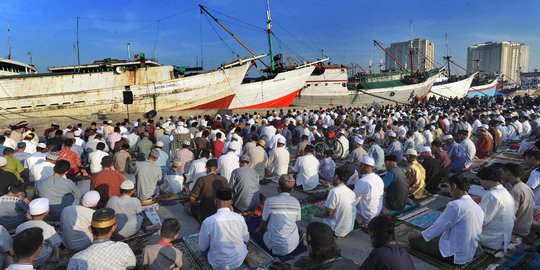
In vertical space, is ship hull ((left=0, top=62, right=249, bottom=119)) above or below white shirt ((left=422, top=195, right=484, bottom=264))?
above

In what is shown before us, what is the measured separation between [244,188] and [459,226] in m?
3.43

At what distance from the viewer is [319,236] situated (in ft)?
9.41

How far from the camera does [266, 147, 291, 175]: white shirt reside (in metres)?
7.99

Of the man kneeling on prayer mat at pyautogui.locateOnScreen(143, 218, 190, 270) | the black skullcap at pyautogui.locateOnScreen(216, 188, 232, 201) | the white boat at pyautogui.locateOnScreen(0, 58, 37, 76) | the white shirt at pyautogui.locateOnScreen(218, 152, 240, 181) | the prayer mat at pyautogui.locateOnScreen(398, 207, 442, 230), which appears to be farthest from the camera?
the white boat at pyautogui.locateOnScreen(0, 58, 37, 76)

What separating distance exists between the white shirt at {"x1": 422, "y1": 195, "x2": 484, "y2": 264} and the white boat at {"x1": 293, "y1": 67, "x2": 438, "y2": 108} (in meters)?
29.1

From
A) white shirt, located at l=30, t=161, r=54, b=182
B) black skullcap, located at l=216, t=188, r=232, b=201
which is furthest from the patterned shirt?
white shirt, located at l=30, t=161, r=54, b=182

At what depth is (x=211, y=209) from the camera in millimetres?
5594

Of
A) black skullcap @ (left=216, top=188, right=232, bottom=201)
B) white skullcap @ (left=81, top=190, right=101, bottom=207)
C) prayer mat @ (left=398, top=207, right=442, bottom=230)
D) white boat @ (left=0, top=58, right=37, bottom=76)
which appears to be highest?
white boat @ (left=0, top=58, right=37, bottom=76)

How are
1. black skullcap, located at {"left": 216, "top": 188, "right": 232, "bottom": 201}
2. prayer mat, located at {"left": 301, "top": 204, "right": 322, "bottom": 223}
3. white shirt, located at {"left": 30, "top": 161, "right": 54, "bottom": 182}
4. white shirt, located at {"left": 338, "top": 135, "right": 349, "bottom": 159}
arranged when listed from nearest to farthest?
1. black skullcap, located at {"left": 216, "top": 188, "right": 232, "bottom": 201}
2. prayer mat, located at {"left": 301, "top": 204, "right": 322, "bottom": 223}
3. white shirt, located at {"left": 30, "top": 161, "right": 54, "bottom": 182}
4. white shirt, located at {"left": 338, "top": 135, "right": 349, "bottom": 159}

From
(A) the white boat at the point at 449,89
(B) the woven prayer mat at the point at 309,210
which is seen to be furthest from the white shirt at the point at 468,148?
(A) the white boat at the point at 449,89

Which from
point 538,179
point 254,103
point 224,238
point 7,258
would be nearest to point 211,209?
point 224,238

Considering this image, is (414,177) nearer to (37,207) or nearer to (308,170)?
(308,170)

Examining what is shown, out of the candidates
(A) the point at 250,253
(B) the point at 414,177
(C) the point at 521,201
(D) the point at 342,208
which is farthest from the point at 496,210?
(A) the point at 250,253

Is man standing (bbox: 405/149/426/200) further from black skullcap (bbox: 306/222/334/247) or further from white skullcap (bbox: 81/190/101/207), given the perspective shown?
white skullcap (bbox: 81/190/101/207)
